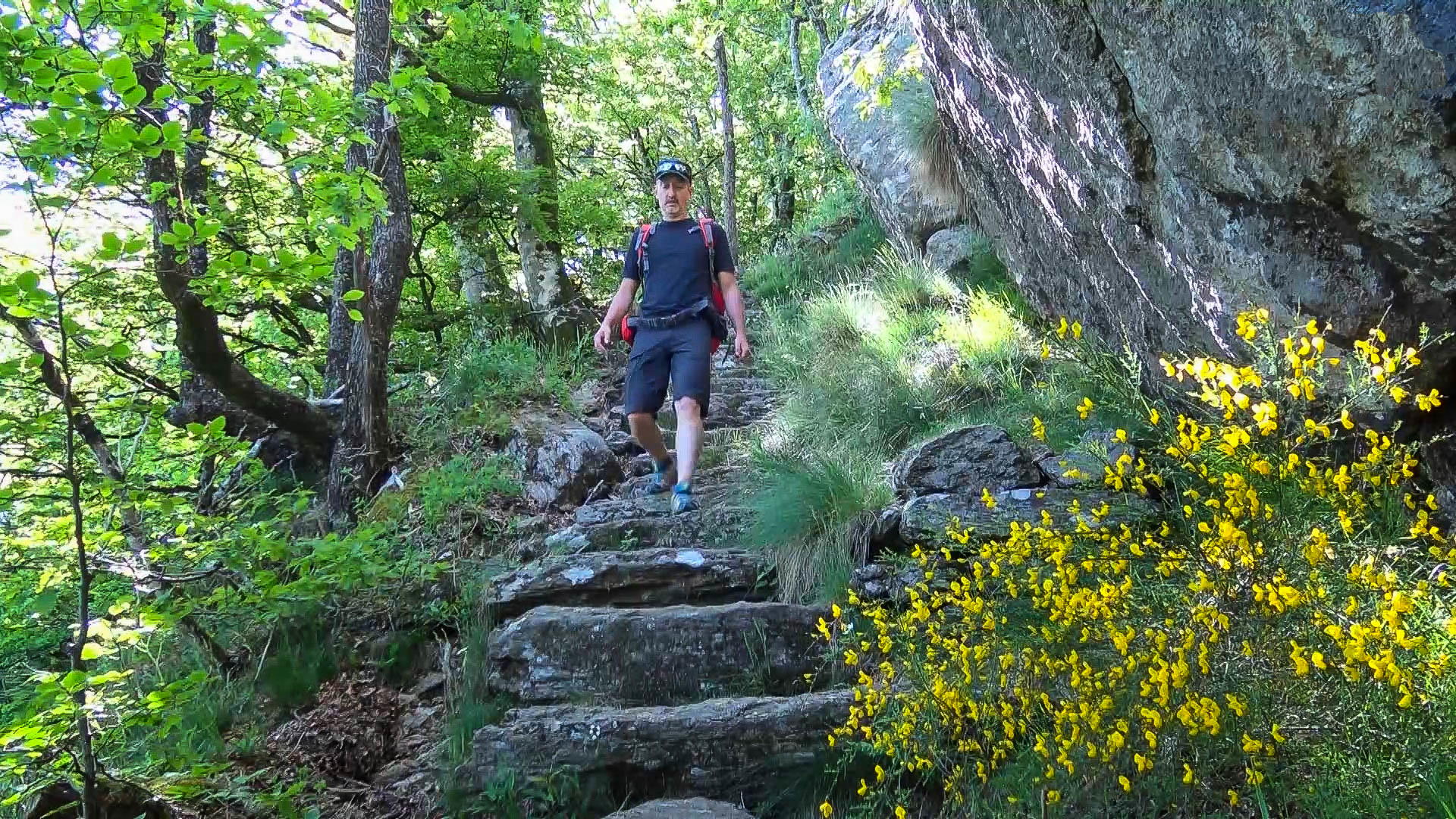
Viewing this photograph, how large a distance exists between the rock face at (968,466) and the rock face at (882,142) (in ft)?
10.4

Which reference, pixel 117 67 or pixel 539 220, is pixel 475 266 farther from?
pixel 117 67

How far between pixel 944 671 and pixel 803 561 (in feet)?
4.90

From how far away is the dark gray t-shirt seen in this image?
4816 mm

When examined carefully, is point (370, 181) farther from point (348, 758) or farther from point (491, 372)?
point (491, 372)

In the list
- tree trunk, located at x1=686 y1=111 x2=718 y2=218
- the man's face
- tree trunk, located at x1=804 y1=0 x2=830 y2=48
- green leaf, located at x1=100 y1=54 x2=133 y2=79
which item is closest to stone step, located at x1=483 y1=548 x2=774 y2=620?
the man's face

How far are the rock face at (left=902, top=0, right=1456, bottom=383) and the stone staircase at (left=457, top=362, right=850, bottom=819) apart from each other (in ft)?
6.57

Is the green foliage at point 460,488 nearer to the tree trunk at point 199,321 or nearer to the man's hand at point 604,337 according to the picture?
the tree trunk at point 199,321

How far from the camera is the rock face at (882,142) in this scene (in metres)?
6.50

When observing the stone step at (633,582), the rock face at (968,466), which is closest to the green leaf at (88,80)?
the stone step at (633,582)

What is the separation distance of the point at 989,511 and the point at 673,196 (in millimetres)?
2573

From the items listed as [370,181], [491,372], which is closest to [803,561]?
[370,181]

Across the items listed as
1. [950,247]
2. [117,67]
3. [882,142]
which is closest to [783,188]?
[882,142]

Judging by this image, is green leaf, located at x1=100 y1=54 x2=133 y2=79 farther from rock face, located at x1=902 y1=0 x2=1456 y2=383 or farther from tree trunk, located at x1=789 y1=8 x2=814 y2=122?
tree trunk, located at x1=789 y1=8 x2=814 y2=122

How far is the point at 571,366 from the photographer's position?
8.03m
